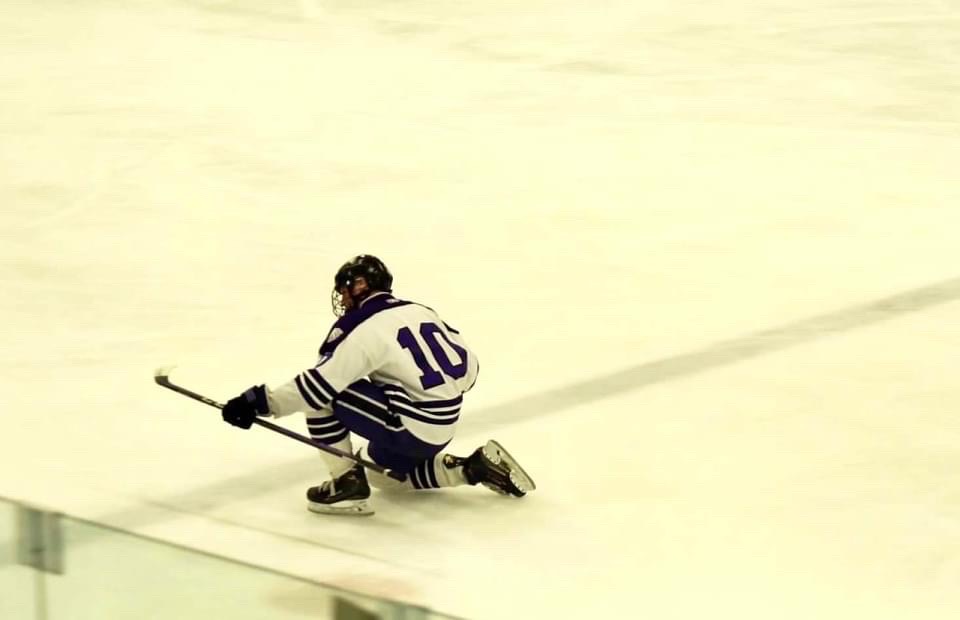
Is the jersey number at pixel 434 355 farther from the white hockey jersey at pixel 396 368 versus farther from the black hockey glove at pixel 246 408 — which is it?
the black hockey glove at pixel 246 408

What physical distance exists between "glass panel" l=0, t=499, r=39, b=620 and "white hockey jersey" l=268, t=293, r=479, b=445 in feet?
5.08

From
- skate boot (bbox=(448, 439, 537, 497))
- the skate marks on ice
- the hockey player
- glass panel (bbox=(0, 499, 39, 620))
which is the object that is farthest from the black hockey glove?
glass panel (bbox=(0, 499, 39, 620))

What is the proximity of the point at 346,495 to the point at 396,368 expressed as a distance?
41cm

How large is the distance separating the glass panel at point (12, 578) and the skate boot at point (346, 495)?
65.4 inches

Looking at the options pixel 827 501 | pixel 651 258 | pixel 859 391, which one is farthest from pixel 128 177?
pixel 827 501

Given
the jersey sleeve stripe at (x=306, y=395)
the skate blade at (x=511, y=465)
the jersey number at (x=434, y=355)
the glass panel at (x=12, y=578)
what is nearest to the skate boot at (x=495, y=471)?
the skate blade at (x=511, y=465)

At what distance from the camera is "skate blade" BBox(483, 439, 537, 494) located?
193 inches

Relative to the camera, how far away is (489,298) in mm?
7254

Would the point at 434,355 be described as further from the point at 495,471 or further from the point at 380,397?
the point at 495,471

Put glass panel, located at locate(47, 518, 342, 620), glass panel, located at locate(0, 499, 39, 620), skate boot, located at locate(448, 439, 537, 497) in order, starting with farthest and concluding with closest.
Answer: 1. skate boot, located at locate(448, 439, 537, 497)
2. glass panel, located at locate(0, 499, 39, 620)
3. glass panel, located at locate(47, 518, 342, 620)

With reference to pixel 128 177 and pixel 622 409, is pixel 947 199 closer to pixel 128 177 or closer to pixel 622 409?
pixel 622 409

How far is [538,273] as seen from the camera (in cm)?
765

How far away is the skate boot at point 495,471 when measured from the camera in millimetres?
4879

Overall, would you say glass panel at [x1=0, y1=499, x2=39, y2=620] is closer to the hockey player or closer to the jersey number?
the hockey player
